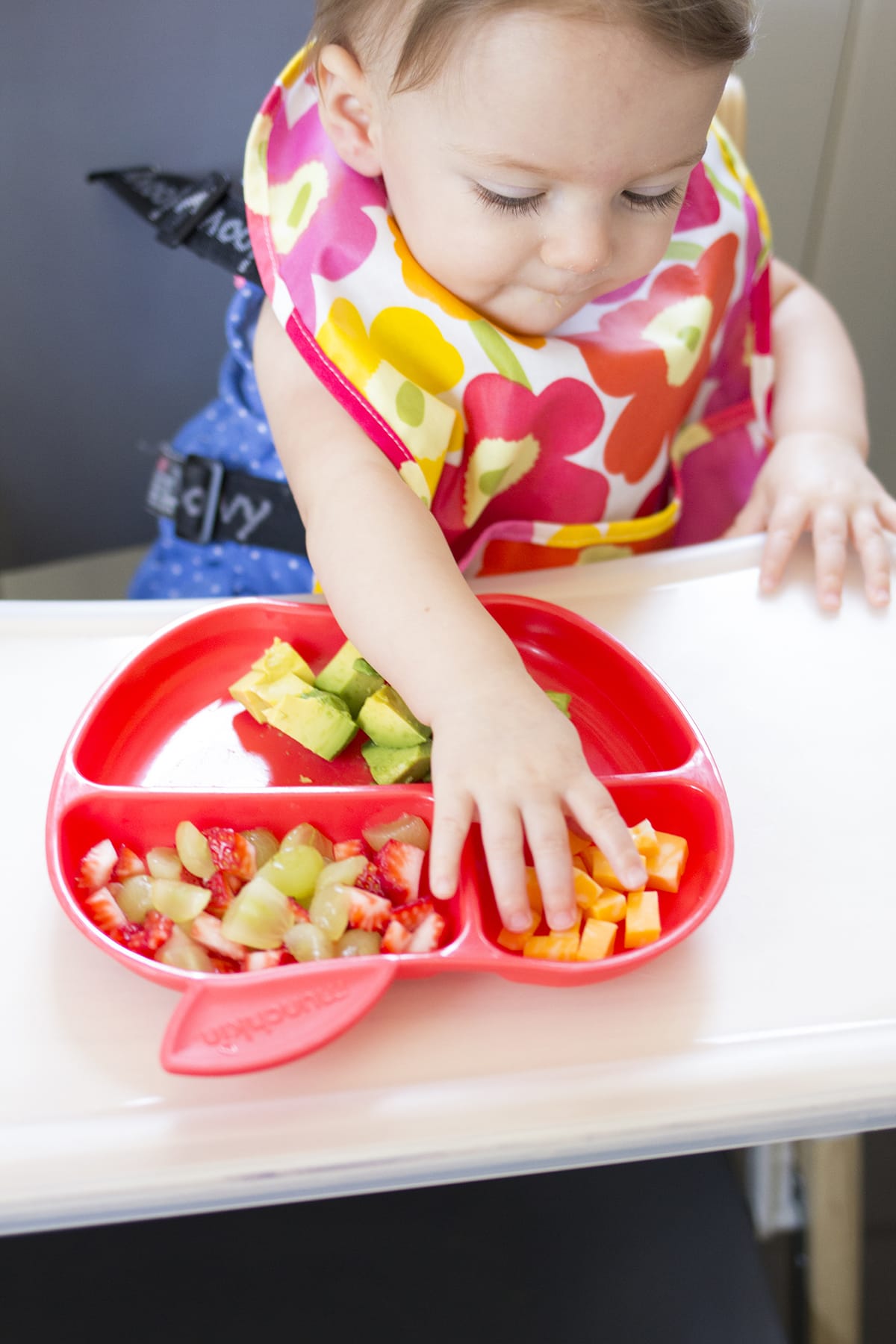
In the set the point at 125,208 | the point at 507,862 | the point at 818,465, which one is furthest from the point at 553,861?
the point at 125,208

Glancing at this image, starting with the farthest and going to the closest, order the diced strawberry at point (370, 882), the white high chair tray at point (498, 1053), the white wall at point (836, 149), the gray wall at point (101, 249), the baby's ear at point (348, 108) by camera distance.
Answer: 1. the white wall at point (836, 149)
2. the gray wall at point (101, 249)
3. the baby's ear at point (348, 108)
4. the diced strawberry at point (370, 882)
5. the white high chair tray at point (498, 1053)

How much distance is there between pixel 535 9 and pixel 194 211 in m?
0.40

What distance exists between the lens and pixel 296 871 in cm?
55

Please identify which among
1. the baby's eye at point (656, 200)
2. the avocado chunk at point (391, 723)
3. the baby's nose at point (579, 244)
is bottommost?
the avocado chunk at point (391, 723)

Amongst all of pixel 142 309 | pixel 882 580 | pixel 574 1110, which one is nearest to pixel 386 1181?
pixel 574 1110

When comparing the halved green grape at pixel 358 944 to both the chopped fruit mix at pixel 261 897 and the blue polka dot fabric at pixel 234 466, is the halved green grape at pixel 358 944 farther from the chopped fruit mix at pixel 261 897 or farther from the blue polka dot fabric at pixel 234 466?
the blue polka dot fabric at pixel 234 466

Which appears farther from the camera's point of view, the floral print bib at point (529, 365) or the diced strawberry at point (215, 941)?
the floral print bib at point (529, 365)

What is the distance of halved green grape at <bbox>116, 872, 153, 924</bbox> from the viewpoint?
1.77ft

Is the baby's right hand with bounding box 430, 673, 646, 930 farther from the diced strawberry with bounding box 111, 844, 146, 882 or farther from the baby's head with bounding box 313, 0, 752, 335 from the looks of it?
the baby's head with bounding box 313, 0, 752, 335

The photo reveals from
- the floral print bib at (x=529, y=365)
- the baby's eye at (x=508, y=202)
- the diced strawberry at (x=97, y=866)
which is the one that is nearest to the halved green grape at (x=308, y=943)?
the diced strawberry at (x=97, y=866)

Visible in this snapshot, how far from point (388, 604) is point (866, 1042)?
13.1 inches

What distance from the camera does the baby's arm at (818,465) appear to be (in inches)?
30.0

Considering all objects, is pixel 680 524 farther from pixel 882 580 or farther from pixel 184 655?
pixel 184 655

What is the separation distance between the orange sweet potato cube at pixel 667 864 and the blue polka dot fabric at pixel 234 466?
0.48m
